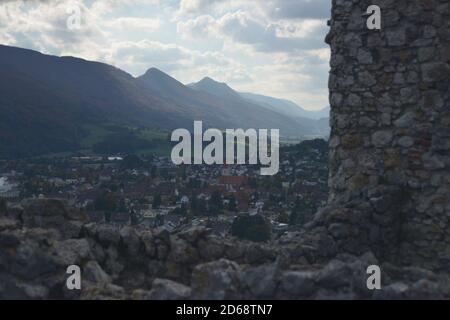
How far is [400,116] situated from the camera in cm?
715

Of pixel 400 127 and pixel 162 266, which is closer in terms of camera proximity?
pixel 162 266

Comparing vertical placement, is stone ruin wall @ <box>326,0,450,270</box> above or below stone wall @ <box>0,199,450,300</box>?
above

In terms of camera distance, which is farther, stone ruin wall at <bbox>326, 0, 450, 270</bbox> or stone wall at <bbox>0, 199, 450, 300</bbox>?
stone ruin wall at <bbox>326, 0, 450, 270</bbox>

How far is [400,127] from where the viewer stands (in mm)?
7133

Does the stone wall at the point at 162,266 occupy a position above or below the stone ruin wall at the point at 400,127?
below

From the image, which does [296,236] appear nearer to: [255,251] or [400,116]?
[255,251]

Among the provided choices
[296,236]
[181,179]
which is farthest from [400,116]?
[181,179]

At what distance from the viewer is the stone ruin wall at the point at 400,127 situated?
6926 mm

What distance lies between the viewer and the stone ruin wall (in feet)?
22.7

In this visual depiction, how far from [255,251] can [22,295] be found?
2.54m

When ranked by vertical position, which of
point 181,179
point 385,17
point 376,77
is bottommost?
point 181,179

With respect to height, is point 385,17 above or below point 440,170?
above

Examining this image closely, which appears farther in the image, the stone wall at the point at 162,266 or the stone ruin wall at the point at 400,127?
the stone ruin wall at the point at 400,127

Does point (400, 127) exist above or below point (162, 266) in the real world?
above
